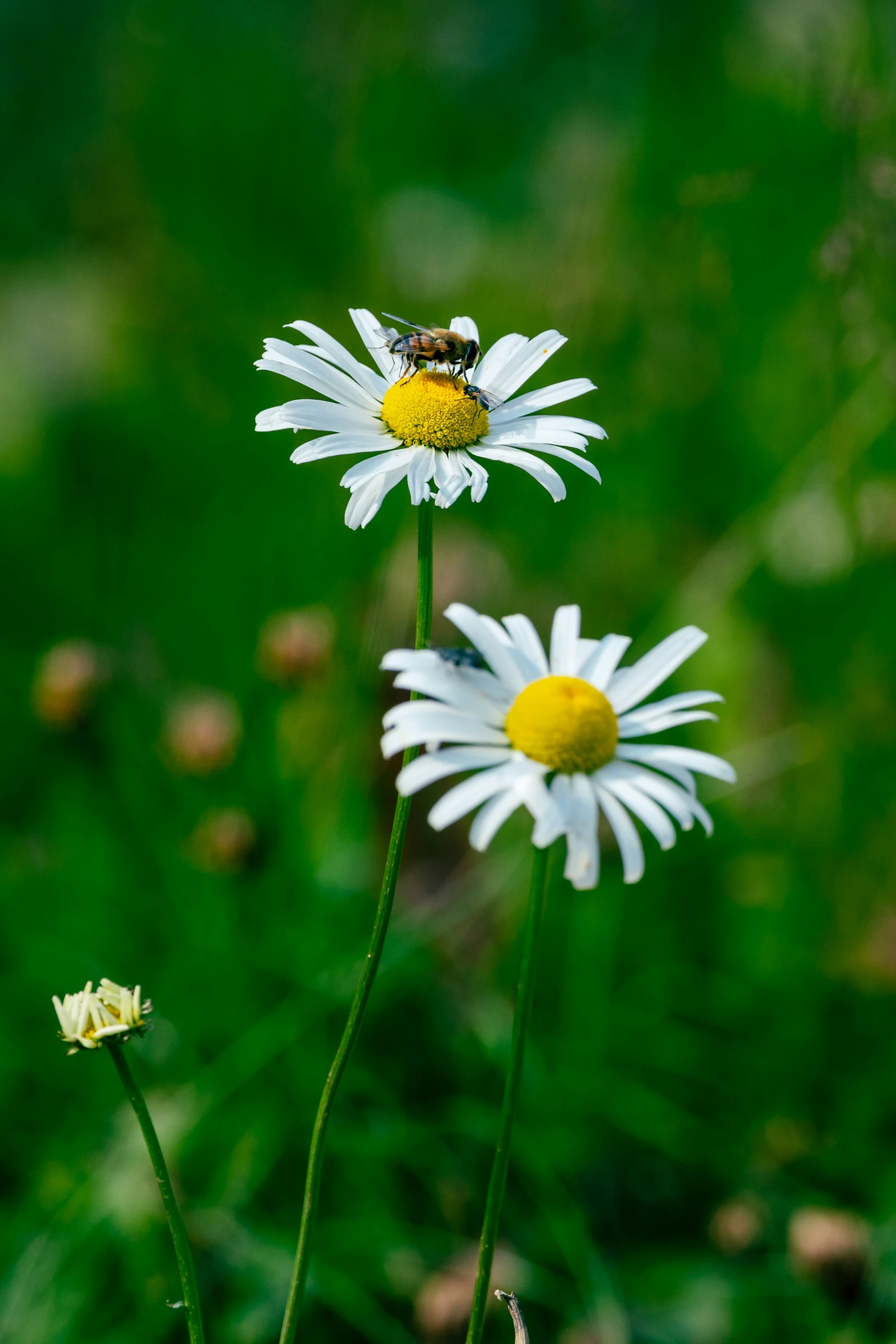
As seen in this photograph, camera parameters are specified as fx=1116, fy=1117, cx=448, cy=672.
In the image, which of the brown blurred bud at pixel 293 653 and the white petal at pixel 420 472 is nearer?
the white petal at pixel 420 472

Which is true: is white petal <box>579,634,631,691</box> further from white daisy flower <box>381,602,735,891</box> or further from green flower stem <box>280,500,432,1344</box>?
green flower stem <box>280,500,432,1344</box>

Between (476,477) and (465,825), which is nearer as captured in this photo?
(476,477)

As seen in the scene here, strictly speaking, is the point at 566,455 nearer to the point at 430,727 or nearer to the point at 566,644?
the point at 566,644

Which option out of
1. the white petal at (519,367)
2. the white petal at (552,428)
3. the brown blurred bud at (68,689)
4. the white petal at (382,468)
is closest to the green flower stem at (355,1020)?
the white petal at (382,468)

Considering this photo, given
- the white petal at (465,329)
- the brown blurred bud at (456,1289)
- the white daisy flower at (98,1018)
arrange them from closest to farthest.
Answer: the white daisy flower at (98,1018) → the white petal at (465,329) → the brown blurred bud at (456,1289)

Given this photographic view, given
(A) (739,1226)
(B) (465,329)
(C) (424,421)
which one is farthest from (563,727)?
(A) (739,1226)

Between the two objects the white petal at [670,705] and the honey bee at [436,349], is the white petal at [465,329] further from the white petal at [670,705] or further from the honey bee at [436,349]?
the white petal at [670,705]

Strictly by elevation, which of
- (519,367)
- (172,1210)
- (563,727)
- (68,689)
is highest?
(68,689)
